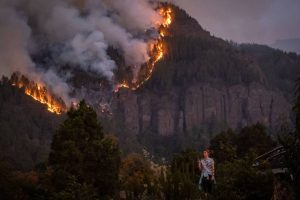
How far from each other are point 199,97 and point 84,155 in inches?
5295

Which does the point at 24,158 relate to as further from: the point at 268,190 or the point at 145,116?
the point at 268,190

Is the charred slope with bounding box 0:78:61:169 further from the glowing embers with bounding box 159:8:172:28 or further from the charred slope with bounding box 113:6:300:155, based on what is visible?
the glowing embers with bounding box 159:8:172:28

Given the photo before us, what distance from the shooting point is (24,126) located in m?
128

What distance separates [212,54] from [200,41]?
9290 mm

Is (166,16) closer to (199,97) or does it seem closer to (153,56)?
(153,56)

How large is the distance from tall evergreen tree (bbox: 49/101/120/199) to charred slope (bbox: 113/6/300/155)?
11634 centimetres

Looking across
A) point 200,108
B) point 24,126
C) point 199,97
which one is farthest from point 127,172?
point 199,97

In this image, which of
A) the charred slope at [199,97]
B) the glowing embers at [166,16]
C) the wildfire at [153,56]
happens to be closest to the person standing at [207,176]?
the charred slope at [199,97]

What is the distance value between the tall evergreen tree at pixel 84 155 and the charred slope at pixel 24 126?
6548cm

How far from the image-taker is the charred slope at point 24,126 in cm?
10550

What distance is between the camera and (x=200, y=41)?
180m

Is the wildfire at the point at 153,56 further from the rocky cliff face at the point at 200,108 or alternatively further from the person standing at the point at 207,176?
the person standing at the point at 207,176

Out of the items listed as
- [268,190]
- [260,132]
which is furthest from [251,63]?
[268,190]

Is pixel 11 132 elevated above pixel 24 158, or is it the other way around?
pixel 11 132
